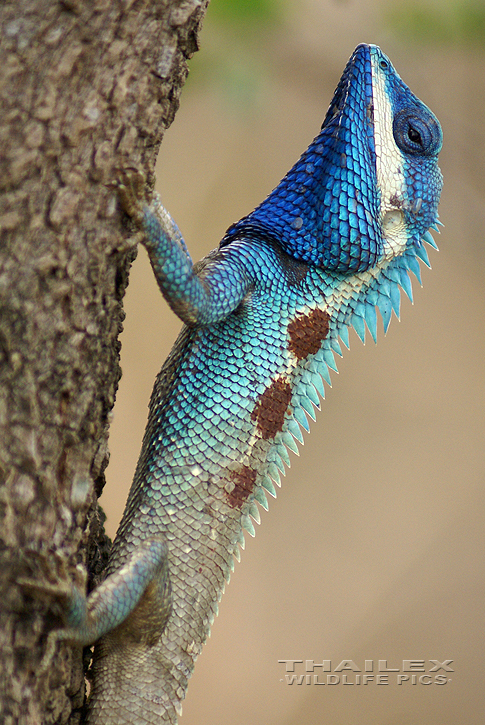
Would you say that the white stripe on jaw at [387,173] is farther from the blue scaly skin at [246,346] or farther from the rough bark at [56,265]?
the rough bark at [56,265]

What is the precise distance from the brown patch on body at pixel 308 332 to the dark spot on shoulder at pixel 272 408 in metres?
0.13

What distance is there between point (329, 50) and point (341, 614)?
4258 millimetres

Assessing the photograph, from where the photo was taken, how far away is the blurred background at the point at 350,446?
5242 mm

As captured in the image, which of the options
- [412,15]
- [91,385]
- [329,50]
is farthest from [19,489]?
[329,50]

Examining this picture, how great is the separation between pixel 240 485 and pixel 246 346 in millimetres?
483

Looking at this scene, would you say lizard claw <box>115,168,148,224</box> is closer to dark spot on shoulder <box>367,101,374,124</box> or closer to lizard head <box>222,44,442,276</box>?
lizard head <box>222,44,442,276</box>

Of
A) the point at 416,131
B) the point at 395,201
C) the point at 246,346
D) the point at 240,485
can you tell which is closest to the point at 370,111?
the point at 416,131

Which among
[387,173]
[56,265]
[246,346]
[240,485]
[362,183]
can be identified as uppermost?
[387,173]

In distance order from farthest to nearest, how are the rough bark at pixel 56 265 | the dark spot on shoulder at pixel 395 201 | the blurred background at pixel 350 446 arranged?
the blurred background at pixel 350 446 < the dark spot on shoulder at pixel 395 201 < the rough bark at pixel 56 265

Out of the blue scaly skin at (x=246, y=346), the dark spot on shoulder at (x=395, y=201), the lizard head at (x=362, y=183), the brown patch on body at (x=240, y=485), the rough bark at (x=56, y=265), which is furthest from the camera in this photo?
the dark spot on shoulder at (x=395, y=201)

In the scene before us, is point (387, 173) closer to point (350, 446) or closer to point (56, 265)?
point (56, 265)

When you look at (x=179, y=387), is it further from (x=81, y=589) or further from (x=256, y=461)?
(x=81, y=589)

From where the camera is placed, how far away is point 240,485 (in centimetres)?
246

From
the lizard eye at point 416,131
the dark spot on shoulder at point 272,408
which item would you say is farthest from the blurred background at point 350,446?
the dark spot on shoulder at point 272,408
